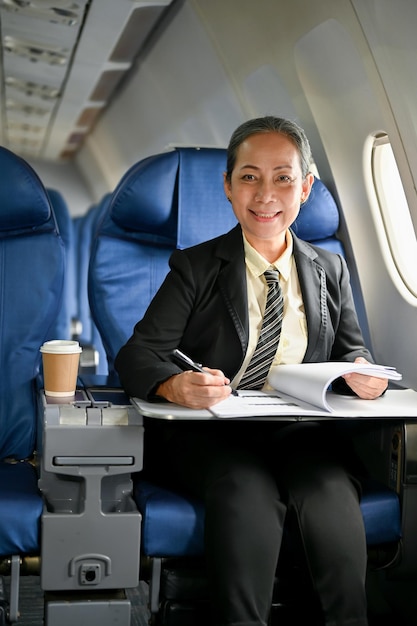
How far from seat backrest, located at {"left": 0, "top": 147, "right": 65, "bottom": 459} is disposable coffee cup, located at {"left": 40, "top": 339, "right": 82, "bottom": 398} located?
39cm

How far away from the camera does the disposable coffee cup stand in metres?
2.76

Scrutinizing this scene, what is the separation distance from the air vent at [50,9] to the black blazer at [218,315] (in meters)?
2.88

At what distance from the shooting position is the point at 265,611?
7.64 ft

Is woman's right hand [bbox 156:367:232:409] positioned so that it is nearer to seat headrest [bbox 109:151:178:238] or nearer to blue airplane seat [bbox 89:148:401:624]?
blue airplane seat [bbox 89:148:401:624]

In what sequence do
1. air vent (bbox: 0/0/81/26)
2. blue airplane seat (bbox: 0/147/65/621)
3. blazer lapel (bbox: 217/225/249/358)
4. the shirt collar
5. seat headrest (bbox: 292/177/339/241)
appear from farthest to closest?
air vent (bbox: 0/0/81/26)
seat headrest (bbox: 292/177/339/241)
blue airplane seat (bbox: 0/147/65/621)
the shirt collar
blazer lapel (bbox: 217/225/249/358)

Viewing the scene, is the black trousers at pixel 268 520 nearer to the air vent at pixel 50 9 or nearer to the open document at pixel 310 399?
the open document at pixel 310 399

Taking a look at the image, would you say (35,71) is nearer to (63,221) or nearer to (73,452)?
(63,221)

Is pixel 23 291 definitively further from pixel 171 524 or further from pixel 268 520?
pixel 268 520

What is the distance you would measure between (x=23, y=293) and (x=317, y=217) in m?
1.16

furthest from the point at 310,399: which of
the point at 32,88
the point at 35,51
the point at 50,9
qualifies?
the point at 32,88

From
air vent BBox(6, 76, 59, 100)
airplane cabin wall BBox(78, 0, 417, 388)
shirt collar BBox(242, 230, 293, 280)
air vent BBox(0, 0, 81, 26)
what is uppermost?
air vent BBox(6, 76, 59, 100)

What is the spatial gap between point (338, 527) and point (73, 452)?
736 mm

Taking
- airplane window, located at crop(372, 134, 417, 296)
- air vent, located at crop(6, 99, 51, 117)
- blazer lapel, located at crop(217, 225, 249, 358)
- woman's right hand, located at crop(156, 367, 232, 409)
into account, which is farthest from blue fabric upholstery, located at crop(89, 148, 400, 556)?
air vent, located at crop(6, 99, 51, 117)

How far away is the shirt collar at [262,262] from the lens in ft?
9.75
